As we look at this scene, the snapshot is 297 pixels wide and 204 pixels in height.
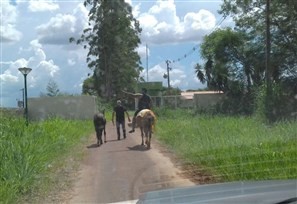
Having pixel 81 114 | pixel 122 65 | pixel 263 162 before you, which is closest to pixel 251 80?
pixel 81 114

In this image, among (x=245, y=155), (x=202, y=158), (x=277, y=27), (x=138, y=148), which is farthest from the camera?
(x=277, y=27)

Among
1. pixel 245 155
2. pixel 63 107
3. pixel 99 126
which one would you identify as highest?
pixel 63 107

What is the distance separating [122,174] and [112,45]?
3931cm

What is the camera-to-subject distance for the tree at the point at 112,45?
48.3 meters

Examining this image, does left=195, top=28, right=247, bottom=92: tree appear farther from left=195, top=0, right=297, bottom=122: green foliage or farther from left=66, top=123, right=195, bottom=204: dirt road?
left=66, top=123, right=195, bottom=204: dirt road

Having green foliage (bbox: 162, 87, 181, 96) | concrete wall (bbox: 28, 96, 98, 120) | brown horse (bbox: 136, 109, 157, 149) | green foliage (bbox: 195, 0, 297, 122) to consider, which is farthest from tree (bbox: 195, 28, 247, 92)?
brown horse (bbox: 136, 109, 157, 149)

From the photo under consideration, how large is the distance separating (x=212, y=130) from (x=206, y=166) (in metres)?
5.35

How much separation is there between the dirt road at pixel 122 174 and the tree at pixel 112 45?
3288cm

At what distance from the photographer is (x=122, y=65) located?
53.0 m

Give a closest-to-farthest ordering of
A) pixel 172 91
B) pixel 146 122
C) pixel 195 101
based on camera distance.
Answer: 1. pixel 146 122
2. pixel 195 101
3. pixel 172 91

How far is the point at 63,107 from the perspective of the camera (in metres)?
34.3

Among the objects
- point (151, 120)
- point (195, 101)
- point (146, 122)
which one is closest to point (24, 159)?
point (146, 122)

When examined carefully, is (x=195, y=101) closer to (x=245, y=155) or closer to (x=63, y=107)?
(x=63, y=107)

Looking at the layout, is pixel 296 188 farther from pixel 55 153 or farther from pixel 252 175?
pixel 55 153
